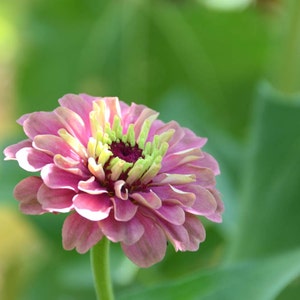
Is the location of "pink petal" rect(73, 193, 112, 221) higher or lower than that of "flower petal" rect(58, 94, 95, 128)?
lower

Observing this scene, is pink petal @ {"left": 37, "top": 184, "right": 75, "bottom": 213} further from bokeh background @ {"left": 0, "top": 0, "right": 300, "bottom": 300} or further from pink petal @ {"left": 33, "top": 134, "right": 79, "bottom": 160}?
bokeh background @ {"left": 0, "top": 0, "right": 300, "bottom": 300}

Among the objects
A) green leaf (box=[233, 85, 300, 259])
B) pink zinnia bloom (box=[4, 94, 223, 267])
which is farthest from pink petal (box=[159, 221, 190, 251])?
green leaf (box=[233, 85, 300, 259])

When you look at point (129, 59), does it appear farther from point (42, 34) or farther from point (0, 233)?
point (0, 233)

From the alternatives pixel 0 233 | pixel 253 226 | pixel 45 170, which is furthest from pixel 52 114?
pixel 0 233

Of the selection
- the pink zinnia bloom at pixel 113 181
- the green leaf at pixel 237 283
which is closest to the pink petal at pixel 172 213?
the pink zinnia bloom at pixel 113 181

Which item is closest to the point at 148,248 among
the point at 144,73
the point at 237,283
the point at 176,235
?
the point at 176,235

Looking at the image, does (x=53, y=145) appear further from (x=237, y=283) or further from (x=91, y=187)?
(x=237, y=283)

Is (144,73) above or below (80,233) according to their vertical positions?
above

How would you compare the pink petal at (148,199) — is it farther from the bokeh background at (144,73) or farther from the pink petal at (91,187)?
the bokeh background at (144,73)
